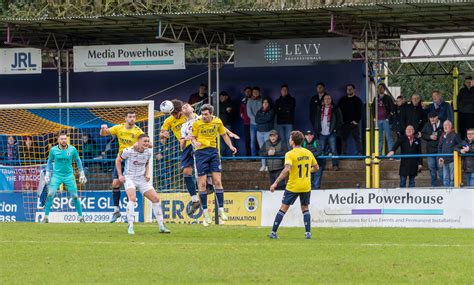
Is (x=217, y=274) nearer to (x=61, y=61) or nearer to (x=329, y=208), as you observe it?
(x=329, y=208)

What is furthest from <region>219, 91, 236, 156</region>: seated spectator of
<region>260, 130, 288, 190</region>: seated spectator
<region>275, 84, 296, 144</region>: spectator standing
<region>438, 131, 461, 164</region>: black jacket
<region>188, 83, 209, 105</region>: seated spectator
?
<region>438, 131, 461, 164</region>: black jacket

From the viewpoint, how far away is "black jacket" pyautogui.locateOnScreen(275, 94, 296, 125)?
32.8 metres

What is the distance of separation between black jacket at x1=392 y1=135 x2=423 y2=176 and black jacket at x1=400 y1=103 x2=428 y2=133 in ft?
2.83

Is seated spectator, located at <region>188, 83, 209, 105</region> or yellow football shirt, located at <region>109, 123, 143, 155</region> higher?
seated spectator, located at <region>188, 83, 209, 105</region>

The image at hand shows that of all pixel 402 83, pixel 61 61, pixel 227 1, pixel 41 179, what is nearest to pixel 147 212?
pixel 41 179

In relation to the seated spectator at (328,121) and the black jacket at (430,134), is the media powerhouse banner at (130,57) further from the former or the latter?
the black jacket at (430,134)

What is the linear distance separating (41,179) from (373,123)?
8969mm

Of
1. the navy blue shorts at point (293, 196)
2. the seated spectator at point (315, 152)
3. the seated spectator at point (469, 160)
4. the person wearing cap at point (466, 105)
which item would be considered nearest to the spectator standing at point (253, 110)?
the seated spectator at point (315, 152)

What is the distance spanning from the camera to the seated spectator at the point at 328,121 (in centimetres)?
3216

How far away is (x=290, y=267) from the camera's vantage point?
1508 cm

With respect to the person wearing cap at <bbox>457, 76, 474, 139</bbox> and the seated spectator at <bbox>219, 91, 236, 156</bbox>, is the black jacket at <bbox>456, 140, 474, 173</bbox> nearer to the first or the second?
the person wearing cap at <bbox>457, 76, 474, 139</bbox>

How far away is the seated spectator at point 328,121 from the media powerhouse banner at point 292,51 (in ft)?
5.47

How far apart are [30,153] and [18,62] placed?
2620mm

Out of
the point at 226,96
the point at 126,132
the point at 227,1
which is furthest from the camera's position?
the point at 227,1
